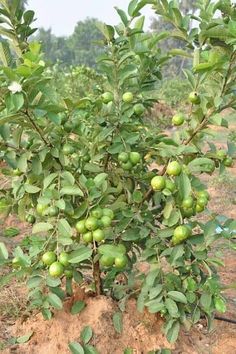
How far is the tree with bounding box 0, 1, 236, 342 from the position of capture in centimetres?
165

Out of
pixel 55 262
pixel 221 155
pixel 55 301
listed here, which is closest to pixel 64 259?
pixel 55 262

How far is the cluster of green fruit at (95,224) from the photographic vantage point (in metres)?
1.61

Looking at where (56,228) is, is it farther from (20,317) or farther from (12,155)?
(20,317)

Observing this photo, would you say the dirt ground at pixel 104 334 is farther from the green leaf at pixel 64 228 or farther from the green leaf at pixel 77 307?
the green leaf at pixel 64 228

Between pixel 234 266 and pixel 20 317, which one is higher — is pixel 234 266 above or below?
below

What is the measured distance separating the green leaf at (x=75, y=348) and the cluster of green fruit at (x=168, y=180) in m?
0.76

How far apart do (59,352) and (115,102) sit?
1.09 m

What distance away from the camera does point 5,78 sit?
4.59 feet

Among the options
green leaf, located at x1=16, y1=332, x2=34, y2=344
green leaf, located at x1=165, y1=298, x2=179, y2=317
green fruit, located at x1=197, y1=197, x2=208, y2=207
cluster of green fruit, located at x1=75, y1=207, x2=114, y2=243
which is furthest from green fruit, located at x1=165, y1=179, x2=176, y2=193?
green leaf, located at x1=16, y1=332, x2=34, y2=344

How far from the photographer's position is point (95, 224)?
5.28 ft

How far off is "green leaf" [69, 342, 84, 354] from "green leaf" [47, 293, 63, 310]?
191mm

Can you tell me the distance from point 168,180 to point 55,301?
0.66 metres

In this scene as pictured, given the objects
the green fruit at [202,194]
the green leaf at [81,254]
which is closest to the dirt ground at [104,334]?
the green leaf at [81,254]

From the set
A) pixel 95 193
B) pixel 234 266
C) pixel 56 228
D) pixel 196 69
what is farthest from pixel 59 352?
pixel 234 266
